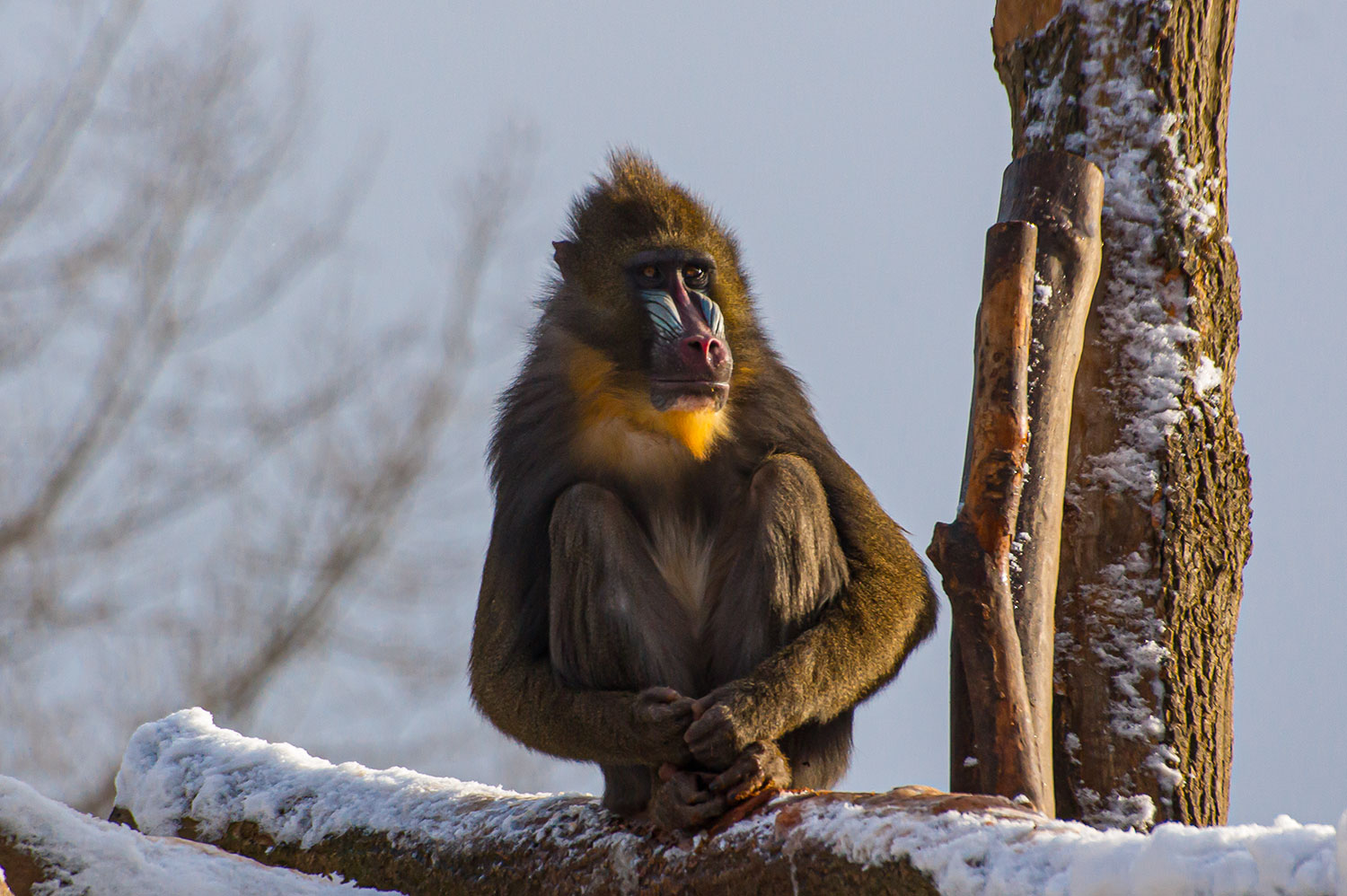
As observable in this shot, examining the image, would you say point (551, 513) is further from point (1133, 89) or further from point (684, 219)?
point (1133, 89)

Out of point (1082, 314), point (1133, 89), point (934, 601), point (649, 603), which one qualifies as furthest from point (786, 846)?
point (1133, 89)

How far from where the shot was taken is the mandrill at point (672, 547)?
3.62m

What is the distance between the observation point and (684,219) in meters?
4.32

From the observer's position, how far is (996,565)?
3346 mm

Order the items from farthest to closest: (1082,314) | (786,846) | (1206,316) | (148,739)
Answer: (148,739), (1206,316), (1082,314), (786,846)

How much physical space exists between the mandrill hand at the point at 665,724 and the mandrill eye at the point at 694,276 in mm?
1370

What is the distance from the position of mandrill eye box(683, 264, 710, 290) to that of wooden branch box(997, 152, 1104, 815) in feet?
3.08

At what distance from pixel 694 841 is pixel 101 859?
1.41 meters

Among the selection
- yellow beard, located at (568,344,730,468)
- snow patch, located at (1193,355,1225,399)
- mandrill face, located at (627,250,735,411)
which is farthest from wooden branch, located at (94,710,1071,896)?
snow patch, located at (1193,355,1225,399)

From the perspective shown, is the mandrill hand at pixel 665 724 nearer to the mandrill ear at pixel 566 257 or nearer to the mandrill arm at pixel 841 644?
the mandrill arm at pixel 841 644

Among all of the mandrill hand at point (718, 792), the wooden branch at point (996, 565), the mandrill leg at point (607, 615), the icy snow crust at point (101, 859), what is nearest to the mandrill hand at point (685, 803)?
the mandrill hand at point (718, 792)

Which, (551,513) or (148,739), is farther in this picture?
(148,739)

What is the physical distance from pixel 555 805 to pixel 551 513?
0.88 metres

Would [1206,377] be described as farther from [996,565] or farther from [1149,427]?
[996,565]
